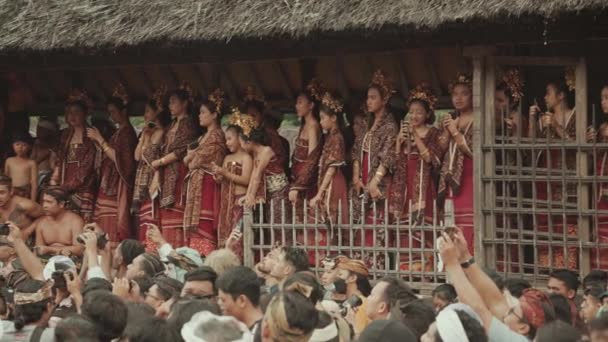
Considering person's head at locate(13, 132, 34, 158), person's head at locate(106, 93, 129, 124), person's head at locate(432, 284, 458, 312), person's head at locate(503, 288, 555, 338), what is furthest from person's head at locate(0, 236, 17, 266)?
person's head at locate(503, 288, 555, 338)

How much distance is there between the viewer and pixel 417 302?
334 inches

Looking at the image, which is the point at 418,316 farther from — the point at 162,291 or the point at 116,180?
the point at 116,180

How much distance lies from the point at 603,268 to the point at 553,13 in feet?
7.31

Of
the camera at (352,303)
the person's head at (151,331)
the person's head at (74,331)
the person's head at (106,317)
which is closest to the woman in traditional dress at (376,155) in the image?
the camera at (352,303)

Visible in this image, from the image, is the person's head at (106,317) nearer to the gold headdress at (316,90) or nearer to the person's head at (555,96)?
the person's head at (555,96)

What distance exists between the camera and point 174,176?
599 inches

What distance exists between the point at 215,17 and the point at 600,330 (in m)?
7.53

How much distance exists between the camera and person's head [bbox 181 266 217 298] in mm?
9445

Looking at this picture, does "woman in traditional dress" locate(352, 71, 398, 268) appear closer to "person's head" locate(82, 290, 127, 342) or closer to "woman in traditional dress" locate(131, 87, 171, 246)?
"woman in traditional dress" locate(131, 87, 171, 246)

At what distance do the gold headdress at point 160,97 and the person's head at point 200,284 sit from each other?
6.39 m

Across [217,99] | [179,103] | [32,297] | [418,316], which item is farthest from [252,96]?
[418,316]

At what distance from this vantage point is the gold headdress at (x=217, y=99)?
15.3m

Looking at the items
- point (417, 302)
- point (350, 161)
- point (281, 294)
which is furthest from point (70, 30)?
point (281, 294)

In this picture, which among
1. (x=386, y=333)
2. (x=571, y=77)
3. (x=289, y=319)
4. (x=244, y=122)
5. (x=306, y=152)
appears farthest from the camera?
(x=244, y=122)
